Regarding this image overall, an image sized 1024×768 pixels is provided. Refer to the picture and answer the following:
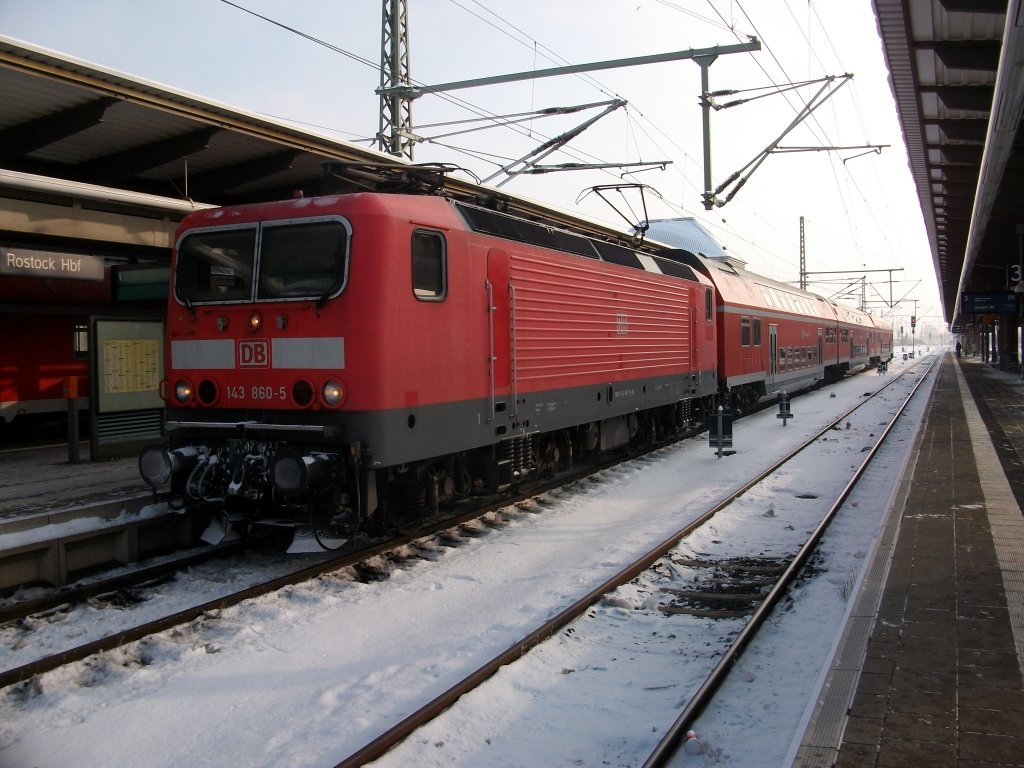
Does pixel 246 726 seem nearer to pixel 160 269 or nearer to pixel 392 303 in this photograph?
pixel 392 303

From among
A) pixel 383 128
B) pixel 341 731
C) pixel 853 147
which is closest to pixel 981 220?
pixel 853 147

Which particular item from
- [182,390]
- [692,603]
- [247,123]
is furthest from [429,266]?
[692,603]

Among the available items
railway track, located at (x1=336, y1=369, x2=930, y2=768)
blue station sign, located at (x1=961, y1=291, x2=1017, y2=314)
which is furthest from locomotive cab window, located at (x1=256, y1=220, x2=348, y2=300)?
blue station sign, located at (x1=961, y1=291, x2=1017, y2=314)

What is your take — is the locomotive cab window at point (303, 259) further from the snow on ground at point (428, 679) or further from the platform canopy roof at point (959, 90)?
the platform canopy roof at point (959, 90)

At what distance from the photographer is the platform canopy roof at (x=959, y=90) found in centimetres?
761

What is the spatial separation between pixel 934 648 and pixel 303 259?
18.7 ft

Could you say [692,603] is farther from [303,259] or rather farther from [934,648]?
[303,259]

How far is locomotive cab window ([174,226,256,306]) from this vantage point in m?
7.55

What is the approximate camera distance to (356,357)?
6.88m

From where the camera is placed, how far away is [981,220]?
15.6 m

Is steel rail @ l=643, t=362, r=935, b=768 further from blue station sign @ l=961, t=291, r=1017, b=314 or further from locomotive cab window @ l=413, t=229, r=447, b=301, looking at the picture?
blue station sign @ l=961, t=291, r=1017, b=314

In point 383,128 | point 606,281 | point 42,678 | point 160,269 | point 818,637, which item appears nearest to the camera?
point 42,678

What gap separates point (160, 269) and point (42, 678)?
6302mm

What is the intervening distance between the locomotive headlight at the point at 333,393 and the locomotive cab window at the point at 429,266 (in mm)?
1107
